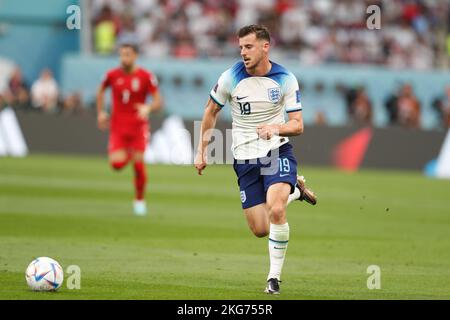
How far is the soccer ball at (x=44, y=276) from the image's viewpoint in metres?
10.7

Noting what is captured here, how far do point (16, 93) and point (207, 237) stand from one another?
2040cm

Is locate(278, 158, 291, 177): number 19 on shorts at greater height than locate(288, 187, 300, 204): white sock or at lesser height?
greater

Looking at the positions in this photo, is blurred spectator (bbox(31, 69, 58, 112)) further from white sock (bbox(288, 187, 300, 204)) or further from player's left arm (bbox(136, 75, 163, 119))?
white sock (bbox(288, 187, 300, 204))

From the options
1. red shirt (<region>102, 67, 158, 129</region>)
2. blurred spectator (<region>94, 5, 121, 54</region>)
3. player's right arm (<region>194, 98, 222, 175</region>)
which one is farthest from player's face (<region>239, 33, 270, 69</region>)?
blurred spectator (<region>94, 5, 121, 54</region>)

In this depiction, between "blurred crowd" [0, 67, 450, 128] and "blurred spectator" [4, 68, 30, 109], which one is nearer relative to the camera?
"blurred crowd" [0, 67, 450, 128]

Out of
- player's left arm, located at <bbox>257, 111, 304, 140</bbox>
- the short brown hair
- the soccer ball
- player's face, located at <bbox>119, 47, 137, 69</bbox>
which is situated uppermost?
player's face, located at <bbox>119, 47, 137, 69</bbox>

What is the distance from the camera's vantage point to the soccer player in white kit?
11297mm

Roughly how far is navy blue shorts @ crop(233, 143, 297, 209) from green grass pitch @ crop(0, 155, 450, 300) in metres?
0.94

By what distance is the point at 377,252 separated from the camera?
50.0 feet

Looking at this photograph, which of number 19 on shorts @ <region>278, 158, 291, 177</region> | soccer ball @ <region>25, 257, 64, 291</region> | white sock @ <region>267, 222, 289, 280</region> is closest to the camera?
soccer ball @ <region>25, 257, 64, 291</region>

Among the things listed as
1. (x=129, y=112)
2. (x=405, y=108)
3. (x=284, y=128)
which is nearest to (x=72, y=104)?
(x=405, y=108)

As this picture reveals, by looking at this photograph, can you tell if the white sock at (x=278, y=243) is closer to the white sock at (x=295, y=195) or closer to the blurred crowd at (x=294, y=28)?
the white sock at (x=295, y=195)

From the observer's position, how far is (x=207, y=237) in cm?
1652

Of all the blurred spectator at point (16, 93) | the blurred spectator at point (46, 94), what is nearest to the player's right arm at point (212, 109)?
the blurred spectator at point (16, 93)
